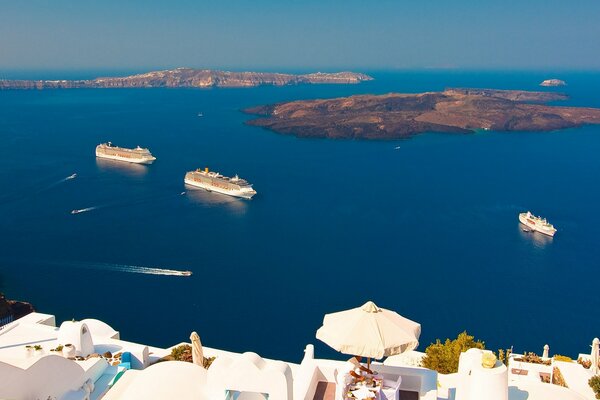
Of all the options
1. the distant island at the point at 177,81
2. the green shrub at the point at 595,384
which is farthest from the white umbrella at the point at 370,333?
the distant island at the point at 177,81

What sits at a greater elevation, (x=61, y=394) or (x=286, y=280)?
(x=61, y=394)

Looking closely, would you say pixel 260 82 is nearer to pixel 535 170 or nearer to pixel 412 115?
pixel 412 115

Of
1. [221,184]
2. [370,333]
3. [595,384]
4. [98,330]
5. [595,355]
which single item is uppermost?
[370,333]

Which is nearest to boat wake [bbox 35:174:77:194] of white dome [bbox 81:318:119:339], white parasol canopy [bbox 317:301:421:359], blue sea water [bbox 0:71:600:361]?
blue sea water [bbox 0:71:600:361]

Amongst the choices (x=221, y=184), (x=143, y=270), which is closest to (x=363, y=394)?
(x=143, y=270)

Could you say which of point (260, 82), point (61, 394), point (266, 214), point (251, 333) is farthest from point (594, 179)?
point (260, 82)

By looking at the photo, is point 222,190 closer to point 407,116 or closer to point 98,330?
point 98,330
